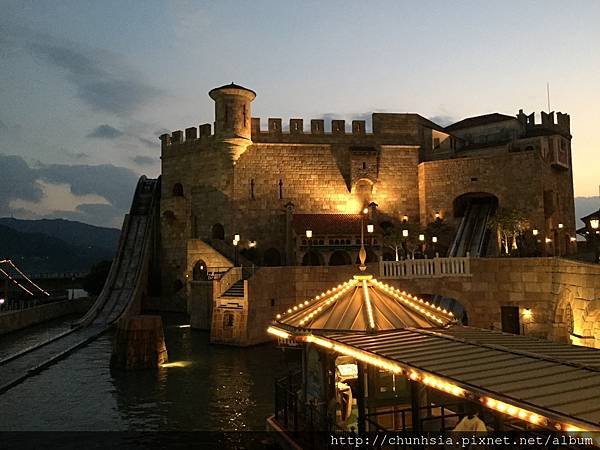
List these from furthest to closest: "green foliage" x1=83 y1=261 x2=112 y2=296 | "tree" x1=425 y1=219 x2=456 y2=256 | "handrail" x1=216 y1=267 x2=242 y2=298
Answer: "green foliage" x1=83 y1=261 x2=112 y2=296 → "tree" x1=425 y1=219 x2=456 y2=256 → "handrail" x1=216 y1=267 x2=242 y2=298

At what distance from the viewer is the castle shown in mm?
32812

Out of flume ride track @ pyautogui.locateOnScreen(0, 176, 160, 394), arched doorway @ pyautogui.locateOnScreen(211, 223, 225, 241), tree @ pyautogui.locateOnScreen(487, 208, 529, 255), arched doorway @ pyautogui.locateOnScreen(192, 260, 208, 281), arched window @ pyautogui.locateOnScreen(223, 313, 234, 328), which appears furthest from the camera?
arched doorway @ pyautogui.locateOnScreen(192, 260, 208, 281)

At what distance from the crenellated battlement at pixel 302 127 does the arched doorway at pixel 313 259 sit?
8.66m

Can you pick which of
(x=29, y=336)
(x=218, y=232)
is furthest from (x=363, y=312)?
(x=218, y=232)

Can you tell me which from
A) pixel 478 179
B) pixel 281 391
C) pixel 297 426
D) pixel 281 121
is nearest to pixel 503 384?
pixel 297 426

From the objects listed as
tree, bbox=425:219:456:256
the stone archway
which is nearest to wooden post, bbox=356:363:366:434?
the stone archway

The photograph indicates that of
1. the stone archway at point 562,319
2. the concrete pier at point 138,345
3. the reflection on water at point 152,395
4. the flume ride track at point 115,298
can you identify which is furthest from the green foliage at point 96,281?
the stone archway at point 562,319

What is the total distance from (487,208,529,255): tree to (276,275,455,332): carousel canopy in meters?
21.1

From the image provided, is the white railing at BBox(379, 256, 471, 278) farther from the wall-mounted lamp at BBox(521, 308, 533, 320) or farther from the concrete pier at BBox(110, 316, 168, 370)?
the concrete pier at BBox(110, 316, 168, 370)

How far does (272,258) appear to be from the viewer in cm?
3581

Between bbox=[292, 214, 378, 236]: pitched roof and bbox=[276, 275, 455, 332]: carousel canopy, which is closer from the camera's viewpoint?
bbox=[276, 275, 455, 332]: carousel canopy

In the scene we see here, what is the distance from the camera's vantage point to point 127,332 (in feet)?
65.5

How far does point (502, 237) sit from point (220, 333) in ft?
59.6

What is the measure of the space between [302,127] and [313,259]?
31.2ft
